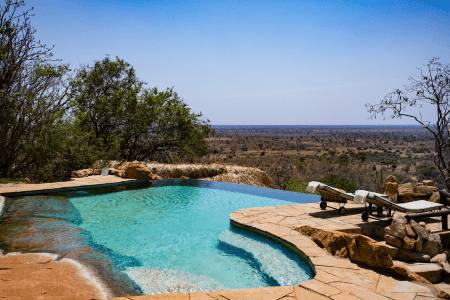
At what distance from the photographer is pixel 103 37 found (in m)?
14.1

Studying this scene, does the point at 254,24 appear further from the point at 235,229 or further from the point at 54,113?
the point at 235,229

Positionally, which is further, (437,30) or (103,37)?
(103,37)

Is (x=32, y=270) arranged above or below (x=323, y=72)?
below

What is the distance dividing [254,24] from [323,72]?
701 cm

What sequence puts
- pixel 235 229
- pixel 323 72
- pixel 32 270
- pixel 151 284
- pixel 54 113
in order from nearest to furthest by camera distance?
pixel 32 270 → pixel 151 284 → pixel 235 229 → pixel 54 113 → pixel 323 72

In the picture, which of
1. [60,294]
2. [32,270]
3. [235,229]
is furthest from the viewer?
[235,229]

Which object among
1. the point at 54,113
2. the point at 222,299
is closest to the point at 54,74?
the point at 54,113

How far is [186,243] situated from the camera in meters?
5.48

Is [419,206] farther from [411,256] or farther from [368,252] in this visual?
[368,252]

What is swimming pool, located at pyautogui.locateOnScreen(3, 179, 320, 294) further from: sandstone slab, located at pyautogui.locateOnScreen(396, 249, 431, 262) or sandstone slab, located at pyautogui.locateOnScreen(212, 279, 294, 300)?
sandstone slab, located at pyautogui.locateOnScreen(396, 249, 431, 262)

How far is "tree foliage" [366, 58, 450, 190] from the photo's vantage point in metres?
9.30

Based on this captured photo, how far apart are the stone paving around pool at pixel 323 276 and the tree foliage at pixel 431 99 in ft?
15.1

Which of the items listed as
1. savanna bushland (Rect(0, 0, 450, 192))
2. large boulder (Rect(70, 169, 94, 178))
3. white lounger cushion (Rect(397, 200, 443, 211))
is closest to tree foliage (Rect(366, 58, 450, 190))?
savanna bushland (Rect(0, 0, 450, 192))

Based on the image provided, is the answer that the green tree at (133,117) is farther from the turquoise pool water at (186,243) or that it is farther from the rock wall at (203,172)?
the turquoise pool water at (186,243)
